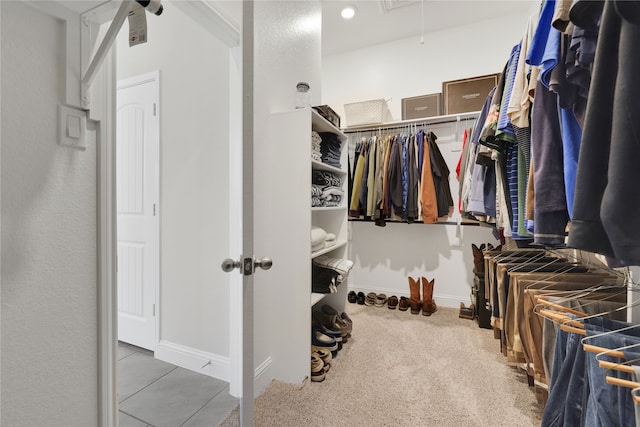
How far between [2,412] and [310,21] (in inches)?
104

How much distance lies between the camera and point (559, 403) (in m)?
0.88

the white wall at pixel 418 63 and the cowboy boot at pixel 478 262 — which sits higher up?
the white wall at pixel 418 63

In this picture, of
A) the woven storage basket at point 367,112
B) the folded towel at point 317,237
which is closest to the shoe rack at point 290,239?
the folded towel at point 317,237

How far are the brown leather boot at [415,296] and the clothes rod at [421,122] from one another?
1.58m

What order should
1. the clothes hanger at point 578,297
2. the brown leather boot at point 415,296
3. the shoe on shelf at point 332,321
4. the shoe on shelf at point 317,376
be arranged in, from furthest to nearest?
1. the brown leather boot at point 415,296
2. the shoe on shelf at point 332,321
3. the shoe on shelf at point 317,376
4. the clothes hanger at point 578,297

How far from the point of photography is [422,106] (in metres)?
2.83

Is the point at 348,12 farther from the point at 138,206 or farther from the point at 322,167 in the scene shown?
the point at 138,206

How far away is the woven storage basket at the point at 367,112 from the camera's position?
9.48 ft

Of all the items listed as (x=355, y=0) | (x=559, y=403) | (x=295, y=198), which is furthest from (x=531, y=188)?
(x=355, y=0)

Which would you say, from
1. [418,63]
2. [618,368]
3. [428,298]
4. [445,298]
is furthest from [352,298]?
[418,63]

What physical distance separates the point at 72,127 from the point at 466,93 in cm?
293

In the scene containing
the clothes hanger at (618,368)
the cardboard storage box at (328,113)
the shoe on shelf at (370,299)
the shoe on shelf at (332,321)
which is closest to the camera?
the clothes hanger at (618,368)

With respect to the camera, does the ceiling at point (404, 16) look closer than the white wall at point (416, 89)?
Yes

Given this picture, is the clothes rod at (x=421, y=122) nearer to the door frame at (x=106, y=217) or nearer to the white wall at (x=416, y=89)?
the white wall at (x=416, y=89)
